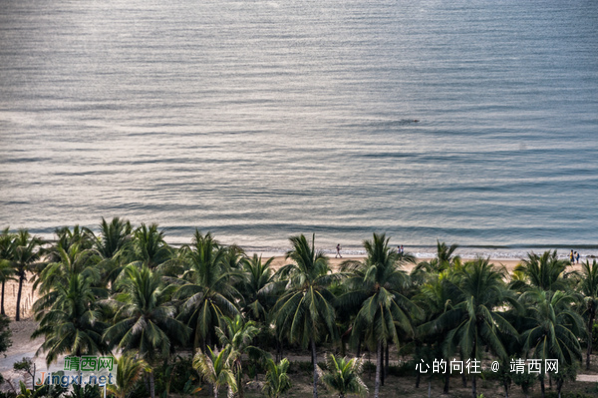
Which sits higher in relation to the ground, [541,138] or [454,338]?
[541,138]

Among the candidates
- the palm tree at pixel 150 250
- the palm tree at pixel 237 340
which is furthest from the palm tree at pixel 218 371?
the palm tree at pixel 150 250

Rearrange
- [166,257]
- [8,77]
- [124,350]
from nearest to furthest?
1. [124,350]
2. [166,257]
3. [8,77]

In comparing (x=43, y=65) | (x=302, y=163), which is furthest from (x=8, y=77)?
(x=302, y=163)

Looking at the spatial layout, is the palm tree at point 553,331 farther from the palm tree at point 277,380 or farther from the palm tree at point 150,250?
the palm tree at point 150,250

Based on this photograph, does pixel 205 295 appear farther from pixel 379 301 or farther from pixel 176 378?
pixel 379 301

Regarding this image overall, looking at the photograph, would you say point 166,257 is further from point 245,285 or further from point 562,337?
point 562,337

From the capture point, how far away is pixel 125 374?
22.7 metres

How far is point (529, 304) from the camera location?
28031 millimetres

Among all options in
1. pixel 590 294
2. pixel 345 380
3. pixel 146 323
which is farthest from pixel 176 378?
pixel 590 294

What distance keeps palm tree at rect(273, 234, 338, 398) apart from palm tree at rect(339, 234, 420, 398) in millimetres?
1049

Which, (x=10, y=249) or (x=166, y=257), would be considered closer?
(x=166, y=257)

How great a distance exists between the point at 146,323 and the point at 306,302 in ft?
20.8

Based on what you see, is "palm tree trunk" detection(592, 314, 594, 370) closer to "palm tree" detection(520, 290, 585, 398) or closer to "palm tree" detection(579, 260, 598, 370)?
"palm tree" detection(579, 260, 598, 370)

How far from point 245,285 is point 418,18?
112m
